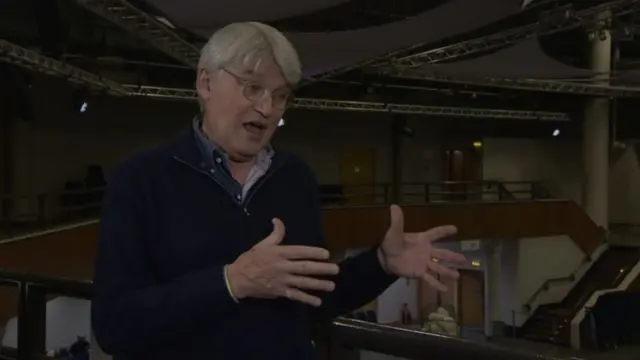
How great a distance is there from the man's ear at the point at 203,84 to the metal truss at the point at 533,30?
748cm

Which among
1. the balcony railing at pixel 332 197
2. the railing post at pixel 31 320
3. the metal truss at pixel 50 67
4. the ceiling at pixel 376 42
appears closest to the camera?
the railing post at pixel 31 320

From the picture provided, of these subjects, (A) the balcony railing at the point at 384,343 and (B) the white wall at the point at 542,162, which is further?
(B) the white wall at the point at 542,162

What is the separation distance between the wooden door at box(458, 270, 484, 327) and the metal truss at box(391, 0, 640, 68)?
7.98m

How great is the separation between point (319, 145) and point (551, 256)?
17.2 feet

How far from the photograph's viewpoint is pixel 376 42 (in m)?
9.02

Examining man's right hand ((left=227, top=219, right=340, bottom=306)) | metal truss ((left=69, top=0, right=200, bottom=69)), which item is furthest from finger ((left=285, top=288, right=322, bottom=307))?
metal truss ((left=69, top=0, right=200, bottom=69))

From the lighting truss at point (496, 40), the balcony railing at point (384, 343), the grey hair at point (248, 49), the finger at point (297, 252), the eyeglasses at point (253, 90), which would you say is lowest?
the balcony railing at point (384, 343)

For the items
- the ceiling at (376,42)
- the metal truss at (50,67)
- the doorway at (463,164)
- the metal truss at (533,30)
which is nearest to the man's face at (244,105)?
the ceiling at (376,42)

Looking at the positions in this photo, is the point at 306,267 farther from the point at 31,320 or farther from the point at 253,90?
the point at 31,320

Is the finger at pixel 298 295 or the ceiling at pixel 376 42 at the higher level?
the ceiling at pixel 376 42

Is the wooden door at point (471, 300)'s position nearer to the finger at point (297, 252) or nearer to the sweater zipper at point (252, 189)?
the sweater zipper at point (252, 189)

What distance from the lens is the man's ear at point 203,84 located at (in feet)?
4.69

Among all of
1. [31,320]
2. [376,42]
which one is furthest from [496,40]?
[31,320]

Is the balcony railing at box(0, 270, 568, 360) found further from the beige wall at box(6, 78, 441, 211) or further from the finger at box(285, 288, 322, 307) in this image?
the beige wall at box(6, 78, 441, 211)
